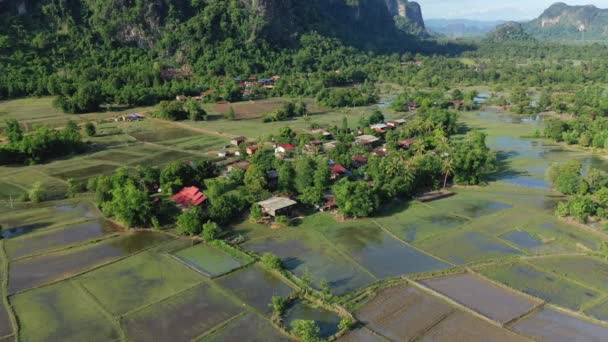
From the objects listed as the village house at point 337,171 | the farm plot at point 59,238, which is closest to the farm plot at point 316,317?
the farm plot at point 59,238

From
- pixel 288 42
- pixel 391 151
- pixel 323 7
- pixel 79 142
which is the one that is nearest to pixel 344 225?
pixel 391 151

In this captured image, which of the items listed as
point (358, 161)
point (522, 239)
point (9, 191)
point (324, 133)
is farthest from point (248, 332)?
point (324, 133)

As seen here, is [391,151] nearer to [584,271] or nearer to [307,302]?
[584,271]

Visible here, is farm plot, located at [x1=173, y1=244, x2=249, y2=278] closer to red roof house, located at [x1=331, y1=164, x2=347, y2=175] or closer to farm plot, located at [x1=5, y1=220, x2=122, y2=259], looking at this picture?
farm plot, located at [x1=5, y1=220, x2=122, y2=259]

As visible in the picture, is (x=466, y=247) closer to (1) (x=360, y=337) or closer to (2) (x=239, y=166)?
(1) (x=360, y=337)

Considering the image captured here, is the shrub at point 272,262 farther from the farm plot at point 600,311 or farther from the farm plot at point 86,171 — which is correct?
the farm plot at point 86,171

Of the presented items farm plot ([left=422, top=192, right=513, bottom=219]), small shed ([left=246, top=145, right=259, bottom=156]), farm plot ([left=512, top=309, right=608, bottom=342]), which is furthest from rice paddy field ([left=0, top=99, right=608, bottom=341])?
small shed ([left=246, top=145, right=259, bottom=156])

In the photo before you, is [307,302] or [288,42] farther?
[288,42]
